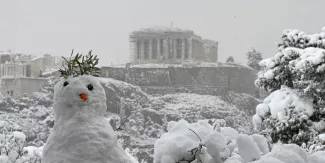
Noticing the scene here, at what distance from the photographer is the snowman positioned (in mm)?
1502

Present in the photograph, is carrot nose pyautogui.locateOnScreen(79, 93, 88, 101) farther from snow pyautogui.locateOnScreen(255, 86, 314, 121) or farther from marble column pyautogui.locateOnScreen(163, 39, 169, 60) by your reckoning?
marble column pyautogui.locateOnScreen(163, 39, 169, 60)

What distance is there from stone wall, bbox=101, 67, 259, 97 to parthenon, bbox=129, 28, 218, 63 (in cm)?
449

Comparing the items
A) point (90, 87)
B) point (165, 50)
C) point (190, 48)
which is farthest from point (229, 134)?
point (190, 48)

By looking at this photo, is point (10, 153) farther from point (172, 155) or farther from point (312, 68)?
point (172, 155)

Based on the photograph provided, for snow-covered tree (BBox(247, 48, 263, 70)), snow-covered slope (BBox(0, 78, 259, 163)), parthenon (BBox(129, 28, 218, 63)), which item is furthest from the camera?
parthenon (BBox(129, 28, 218, 63))

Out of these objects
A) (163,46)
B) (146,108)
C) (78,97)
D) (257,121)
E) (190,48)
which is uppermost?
(163,46)

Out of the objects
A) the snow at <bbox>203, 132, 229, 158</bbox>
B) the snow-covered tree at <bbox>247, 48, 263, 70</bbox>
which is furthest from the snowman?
the snow-covered tree at <bbox>247, 48, 263, 70</bbox>

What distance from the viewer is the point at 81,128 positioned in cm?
155

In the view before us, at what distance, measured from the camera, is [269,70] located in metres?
5.94

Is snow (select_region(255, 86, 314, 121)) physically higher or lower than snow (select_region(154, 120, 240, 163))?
lower

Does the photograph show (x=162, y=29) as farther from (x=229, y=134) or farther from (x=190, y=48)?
(x=229, y=134)

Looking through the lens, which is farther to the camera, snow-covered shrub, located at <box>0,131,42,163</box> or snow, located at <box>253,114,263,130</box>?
snow, located at <box>253,114,263,130</box>

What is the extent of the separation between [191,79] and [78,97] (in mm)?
29724

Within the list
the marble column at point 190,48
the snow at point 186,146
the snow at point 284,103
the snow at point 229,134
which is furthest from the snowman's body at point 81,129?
the marble column at point 190,48
